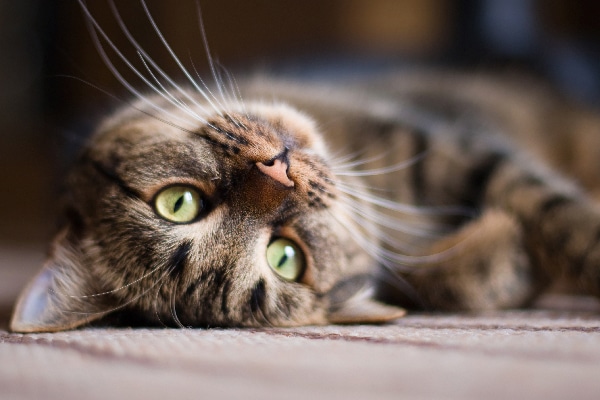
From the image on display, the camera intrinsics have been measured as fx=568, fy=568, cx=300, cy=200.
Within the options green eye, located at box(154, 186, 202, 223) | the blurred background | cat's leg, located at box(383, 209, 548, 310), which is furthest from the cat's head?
the blurred background

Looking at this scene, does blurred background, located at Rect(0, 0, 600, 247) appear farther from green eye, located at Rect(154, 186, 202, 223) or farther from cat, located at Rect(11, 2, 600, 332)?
green eye, located at Rect(154, 186, 202, 223)

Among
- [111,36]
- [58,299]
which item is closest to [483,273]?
[58,299]

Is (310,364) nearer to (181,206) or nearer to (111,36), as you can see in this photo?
(181,206)

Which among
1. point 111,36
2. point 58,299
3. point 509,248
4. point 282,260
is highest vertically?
point 111,36

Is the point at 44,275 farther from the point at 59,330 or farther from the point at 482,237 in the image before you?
the point at 482,237

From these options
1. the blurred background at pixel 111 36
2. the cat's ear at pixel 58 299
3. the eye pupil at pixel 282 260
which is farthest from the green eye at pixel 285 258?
the blurred background at pixel 111 36

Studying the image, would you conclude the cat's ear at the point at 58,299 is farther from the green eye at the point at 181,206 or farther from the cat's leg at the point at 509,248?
the cat's leg at the point at 509,248
